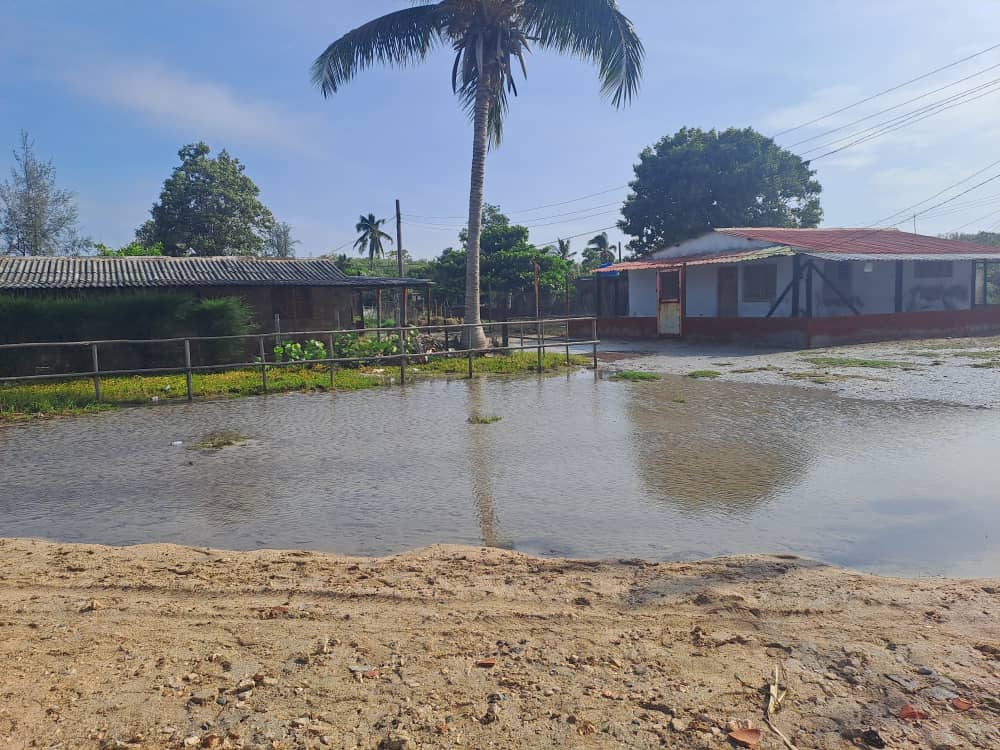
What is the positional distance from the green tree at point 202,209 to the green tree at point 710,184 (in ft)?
65.6

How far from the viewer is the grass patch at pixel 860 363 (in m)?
16.4

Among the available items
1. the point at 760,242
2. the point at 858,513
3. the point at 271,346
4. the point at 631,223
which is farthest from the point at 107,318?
the point at 631,223

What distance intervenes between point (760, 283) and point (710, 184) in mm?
14203

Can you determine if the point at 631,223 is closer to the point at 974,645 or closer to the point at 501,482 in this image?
the point at 501,482

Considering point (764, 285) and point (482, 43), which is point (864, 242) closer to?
point (764, 285)

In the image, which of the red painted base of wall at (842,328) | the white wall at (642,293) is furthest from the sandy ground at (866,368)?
the white wall at (642,293)

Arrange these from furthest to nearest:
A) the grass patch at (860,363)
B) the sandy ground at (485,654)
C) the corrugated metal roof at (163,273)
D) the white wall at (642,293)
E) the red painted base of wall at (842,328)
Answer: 1. the white wall at (642,293)
2. the red painted base of wall at (842,328)
3. the corrugated metal roof at (163,273)
4. the grass patch at (860,363)
5. the sandy ground at (485,654)

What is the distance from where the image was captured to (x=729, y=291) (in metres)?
27.8

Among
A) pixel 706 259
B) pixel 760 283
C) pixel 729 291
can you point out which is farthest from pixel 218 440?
pixel 729 291

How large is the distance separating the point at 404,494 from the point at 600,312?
27.7 meters

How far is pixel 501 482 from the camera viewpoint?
733cm

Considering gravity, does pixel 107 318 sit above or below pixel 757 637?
above

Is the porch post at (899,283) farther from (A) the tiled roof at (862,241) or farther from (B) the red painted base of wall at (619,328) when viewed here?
(B) the red painted base of wall at (619,328)

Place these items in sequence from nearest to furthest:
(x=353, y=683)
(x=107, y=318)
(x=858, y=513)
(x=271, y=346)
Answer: (x=353, y=683)
(x=858, y=513)
(x=107, y=318)
(x=271, y=346)
